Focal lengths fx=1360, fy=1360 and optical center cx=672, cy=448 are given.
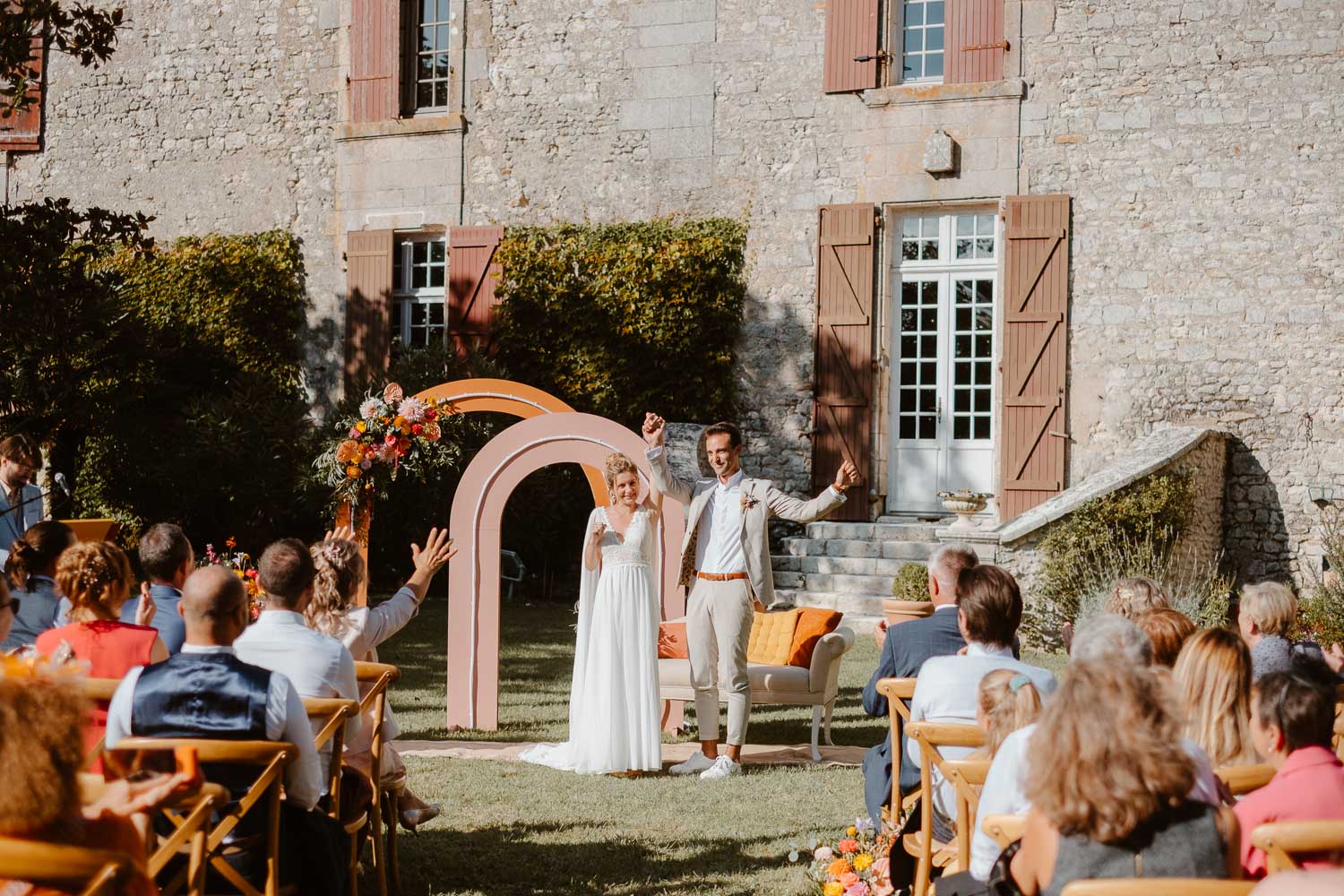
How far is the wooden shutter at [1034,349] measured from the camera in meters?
11.7

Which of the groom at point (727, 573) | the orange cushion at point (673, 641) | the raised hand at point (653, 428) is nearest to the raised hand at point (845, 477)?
the groom at point (727, 573)

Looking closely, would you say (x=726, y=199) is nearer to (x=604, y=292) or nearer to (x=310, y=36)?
(x=604, y=292)

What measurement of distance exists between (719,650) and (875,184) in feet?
23.1

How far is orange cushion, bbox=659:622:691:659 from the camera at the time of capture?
7.29 m

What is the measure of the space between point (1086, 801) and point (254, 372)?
12.7 metres

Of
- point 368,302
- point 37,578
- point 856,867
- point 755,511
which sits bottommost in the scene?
point 856,867

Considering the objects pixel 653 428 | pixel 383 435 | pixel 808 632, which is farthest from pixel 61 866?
pixel 383 435

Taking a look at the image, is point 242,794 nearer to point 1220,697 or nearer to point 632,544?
point 1220,697

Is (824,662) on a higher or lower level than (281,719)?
lower

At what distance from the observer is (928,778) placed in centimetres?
353

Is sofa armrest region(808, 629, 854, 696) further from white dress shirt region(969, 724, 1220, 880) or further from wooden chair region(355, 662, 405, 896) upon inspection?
white dress shirt region(969, 724, 1220, 880)

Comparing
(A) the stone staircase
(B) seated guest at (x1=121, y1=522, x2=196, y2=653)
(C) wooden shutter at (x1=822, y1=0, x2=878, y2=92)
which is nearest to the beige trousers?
(B) seated guest at (x1=121, y1=522, x2=196, y2=653)

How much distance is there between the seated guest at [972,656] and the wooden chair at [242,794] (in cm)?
168

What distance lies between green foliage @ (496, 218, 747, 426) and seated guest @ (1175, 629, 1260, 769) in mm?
9666
